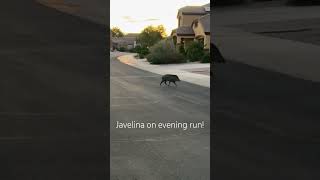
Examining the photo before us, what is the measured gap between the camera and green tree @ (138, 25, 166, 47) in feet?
260

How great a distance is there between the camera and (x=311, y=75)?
15.3 metres

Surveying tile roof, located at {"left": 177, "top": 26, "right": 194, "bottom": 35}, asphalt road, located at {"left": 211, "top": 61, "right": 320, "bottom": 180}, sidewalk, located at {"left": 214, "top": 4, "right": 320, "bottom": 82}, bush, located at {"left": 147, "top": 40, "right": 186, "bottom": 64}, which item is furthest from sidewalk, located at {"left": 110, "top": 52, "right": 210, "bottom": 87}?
tile roof, located at {"left": 177, "top": 26, "right": 194, "bottom": 35}

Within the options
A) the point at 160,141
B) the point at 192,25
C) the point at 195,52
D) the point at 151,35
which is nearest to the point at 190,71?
the point at 195,52

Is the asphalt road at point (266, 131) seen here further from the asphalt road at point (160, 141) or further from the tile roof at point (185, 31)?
the tile roof at point (185, 31)

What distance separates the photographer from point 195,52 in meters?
42.9

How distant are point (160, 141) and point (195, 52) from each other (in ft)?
114

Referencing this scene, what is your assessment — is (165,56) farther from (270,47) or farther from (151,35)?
(151,35)

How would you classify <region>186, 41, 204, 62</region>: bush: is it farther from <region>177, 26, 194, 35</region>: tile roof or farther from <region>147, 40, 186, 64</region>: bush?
<region>177, 26, 194, 35</region>: tile roof

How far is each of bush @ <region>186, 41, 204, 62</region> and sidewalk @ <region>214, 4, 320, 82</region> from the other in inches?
132
